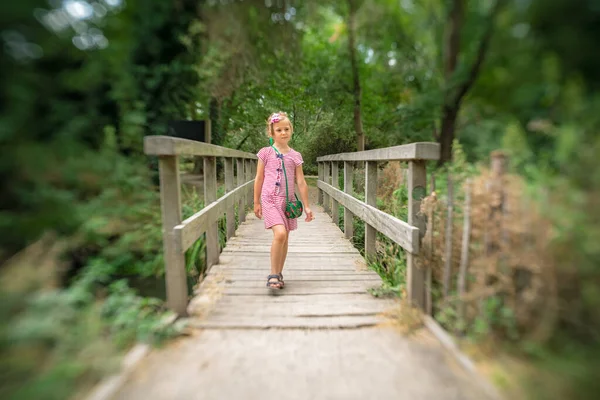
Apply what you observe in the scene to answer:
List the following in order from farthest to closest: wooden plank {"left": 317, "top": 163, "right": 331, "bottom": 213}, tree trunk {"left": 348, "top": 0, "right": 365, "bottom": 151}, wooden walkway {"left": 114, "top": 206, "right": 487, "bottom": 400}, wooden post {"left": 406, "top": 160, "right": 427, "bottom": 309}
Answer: wooden plank {"left": 317, "top": 163, "right": 331, "bottom": 213} → tree trunk {"left": 348, "top": 0, "right": 365, "bottom": 151} → wooden post {"left": 406, "top": 160, "right": 427, "bottom": 309} → wooden walkway {"left": 114, "top": 206, "right": 487, "bottom": 400}

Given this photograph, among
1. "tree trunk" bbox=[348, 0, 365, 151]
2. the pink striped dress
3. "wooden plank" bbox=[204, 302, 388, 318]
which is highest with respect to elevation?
"tree trunk" bbox=[348, 0, 365, 151]

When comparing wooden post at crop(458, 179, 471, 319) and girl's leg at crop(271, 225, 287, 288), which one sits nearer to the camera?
wooden post at crop(458, 179, 471, 319)

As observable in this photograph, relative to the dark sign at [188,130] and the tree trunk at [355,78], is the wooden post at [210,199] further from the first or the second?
the tree trunk at [355,78]

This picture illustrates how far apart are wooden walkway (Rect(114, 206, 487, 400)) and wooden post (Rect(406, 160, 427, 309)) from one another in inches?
11.5

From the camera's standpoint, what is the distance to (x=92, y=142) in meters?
2.37

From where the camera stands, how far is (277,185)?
3.15 m

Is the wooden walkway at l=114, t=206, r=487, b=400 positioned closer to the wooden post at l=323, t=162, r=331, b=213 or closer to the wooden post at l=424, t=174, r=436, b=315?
the wooden post at l=424, t=174, r=436, b=315

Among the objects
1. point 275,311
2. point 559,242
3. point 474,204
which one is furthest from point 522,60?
point 275,311

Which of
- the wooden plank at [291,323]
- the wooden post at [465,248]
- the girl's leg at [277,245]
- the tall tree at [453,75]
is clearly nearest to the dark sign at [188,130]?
the girl's leg at [277,245]

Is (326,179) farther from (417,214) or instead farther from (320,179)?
(417,214)

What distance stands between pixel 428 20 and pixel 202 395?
2.86m

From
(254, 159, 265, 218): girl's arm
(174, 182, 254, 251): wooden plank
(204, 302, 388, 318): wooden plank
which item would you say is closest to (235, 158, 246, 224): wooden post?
(174, 182, 254, 251): wooden plank

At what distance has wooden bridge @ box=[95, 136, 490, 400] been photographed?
1671 mm

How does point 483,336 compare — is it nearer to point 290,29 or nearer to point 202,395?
point 202,395
